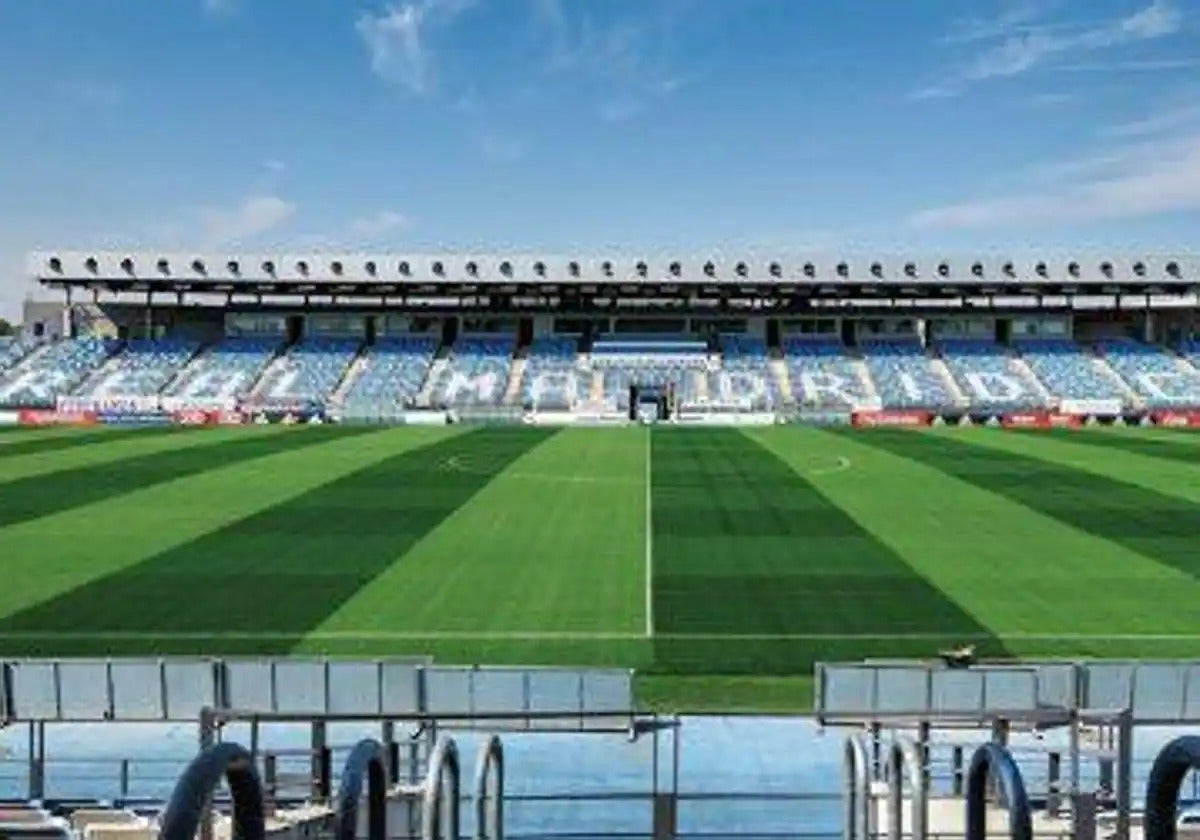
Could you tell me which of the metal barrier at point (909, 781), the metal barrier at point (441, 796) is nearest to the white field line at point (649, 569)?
the metal barrier at point (441, 796)

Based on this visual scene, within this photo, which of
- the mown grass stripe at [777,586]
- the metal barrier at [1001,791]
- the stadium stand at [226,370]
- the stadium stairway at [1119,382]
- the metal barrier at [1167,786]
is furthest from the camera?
the stadium stand at [226,370]

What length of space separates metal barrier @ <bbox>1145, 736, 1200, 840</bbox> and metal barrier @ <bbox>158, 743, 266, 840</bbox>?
12.4 ft

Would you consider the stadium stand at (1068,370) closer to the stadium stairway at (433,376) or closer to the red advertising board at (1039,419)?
the red advertising board at (1039,419)

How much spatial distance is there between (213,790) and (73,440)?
5984 cm

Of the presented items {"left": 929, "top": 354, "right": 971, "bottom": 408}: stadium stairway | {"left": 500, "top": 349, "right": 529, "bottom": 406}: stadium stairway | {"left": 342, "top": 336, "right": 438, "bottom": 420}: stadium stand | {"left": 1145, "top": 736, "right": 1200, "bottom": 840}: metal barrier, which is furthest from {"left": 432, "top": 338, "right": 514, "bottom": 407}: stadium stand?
{"left": 1145, "top": 736, "right": 1200, "bottom": 840}: metal barrier

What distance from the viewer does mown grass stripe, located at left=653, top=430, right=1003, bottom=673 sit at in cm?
2162

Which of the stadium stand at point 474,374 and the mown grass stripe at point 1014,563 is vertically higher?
the stadium stand at point 474,374

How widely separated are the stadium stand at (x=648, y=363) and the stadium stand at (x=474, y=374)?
6.03 meters

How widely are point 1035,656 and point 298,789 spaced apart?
11.7 m

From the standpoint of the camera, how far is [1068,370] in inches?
3401

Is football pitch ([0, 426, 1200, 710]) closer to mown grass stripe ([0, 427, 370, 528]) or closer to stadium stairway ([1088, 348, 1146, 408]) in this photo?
mown grass stripe ([0, 427, 370, 528])

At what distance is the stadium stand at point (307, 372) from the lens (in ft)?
272

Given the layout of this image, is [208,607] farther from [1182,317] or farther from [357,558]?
[1182,317]

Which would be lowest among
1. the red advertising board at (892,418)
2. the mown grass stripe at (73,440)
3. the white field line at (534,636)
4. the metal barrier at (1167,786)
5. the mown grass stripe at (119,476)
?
the white field line at (534,636)
